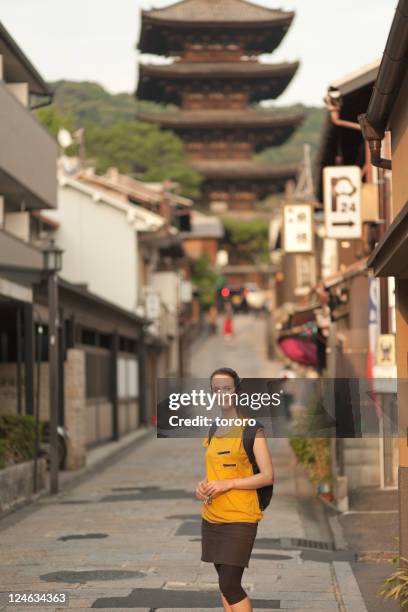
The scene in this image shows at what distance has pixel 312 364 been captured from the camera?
29672 mm

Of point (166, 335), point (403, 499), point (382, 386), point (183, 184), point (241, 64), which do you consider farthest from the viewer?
point (241, 64)

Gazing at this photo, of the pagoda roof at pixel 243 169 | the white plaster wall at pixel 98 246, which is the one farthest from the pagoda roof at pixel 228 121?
the white plaster wall at pixel 98 246

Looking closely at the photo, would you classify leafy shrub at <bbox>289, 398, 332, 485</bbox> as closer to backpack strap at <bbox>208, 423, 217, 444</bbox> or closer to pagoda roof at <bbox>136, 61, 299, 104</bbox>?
backpack strap at <bbox>208, 423, 217, 444</bbox>

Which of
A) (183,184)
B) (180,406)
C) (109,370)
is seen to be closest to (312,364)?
(109,370)

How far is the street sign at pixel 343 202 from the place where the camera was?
2066 centimetres

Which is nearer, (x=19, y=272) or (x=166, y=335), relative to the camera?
(x=19, y=272)

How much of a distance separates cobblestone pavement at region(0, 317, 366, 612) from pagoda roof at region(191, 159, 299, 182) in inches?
2587

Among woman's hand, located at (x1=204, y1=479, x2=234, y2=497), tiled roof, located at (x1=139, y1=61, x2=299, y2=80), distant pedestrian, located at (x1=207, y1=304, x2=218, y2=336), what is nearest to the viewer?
woman's hand, located at (x1=204, y1=479, x2=234, y2=497)

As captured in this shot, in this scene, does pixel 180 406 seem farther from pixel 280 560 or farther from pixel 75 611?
pixel 280 560

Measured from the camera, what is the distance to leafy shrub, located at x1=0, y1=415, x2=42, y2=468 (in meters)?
17.6

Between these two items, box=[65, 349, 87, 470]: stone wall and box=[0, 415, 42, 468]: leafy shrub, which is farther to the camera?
box=[65, 349, 87, 470]: stone wall

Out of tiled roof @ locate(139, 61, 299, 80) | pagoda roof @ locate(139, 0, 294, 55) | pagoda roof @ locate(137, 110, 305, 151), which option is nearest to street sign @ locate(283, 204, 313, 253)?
pagoda roof @ locate(139, 0, 294, 55)

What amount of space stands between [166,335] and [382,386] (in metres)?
41.5

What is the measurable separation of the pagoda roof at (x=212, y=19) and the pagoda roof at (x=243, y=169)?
8.49 meters
